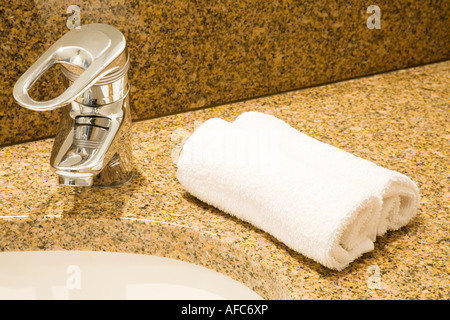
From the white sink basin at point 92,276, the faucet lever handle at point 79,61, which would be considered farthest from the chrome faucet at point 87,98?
the white sink basin at point 92,276

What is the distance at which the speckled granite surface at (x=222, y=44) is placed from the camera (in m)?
0.78

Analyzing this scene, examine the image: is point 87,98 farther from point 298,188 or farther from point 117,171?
point 298,188

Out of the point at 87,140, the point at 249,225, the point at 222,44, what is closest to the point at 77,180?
the point at 87,140

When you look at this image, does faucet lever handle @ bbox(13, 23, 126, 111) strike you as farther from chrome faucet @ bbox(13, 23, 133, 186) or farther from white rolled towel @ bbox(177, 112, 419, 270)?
white rolled towel @ bbox(177, 112, 419, 270)

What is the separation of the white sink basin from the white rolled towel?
102mm

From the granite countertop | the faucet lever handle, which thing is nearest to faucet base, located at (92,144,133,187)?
the granite countertop

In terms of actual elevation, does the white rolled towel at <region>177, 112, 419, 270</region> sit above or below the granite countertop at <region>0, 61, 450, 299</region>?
above

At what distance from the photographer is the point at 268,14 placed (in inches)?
34.5

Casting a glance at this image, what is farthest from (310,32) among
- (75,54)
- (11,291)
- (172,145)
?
(11,291)

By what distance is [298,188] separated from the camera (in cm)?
61

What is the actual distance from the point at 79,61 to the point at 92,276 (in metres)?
0.27

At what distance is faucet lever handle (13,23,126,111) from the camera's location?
2.01 ft

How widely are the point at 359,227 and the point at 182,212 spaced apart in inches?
8.5

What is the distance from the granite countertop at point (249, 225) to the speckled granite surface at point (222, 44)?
4 centimetres
